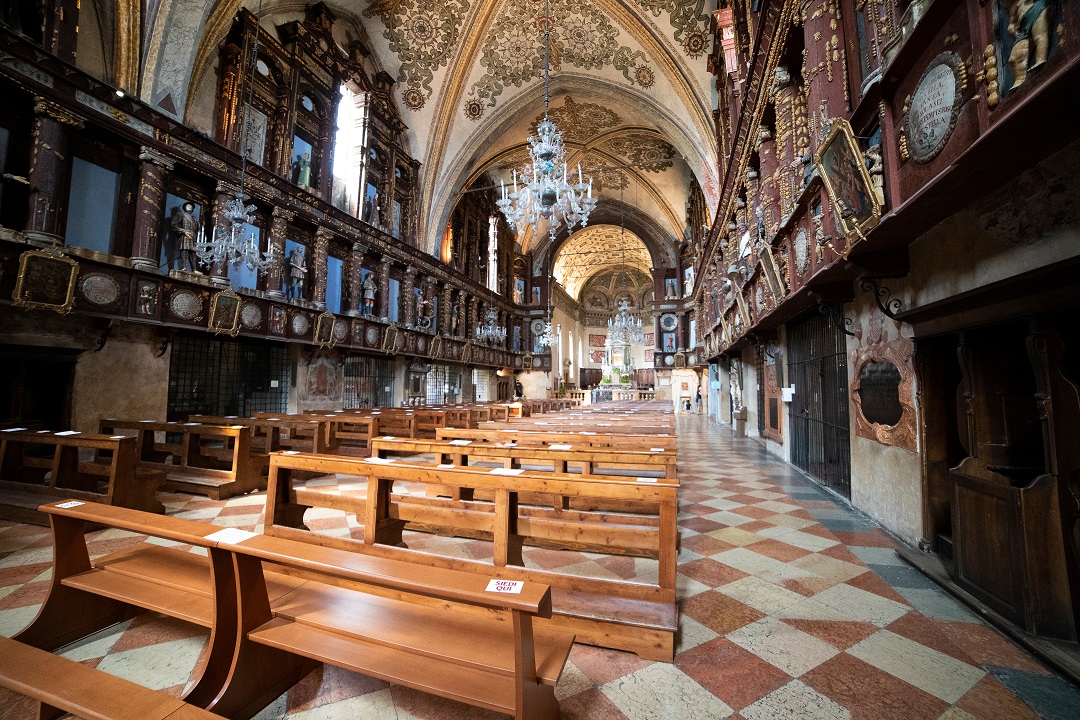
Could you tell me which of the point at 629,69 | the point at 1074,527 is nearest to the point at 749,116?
the point at 1074,527

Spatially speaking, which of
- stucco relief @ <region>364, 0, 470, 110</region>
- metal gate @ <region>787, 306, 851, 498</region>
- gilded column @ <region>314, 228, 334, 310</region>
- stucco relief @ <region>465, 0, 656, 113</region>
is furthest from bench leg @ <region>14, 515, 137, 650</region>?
stucco relief @ <region>465, 0, 656, 113</region>

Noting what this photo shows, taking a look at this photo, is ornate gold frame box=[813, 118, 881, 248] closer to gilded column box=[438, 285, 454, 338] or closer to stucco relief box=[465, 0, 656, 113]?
stucco relief box=[465, 0, 656, 113]

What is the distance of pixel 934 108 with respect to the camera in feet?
6.19

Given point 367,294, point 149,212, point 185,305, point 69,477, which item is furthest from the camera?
point 367,294

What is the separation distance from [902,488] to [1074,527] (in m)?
1.41

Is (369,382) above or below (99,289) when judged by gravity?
below

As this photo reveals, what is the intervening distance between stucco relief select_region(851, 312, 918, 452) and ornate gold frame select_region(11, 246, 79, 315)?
8918 millimetres

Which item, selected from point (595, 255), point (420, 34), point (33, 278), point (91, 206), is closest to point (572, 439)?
point (33, 278)

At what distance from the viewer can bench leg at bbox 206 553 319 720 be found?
1369 millimetres

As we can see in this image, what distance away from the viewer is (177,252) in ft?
23.5

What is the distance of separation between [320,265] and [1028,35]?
36.0 ft

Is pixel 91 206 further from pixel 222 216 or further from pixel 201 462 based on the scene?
pixel 201 462

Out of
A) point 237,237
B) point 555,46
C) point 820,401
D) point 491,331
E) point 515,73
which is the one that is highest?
point 555,46

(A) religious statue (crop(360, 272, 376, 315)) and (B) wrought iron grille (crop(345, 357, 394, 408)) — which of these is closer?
(B) wrought iron grille (crop(345, 357, 394, 408))
